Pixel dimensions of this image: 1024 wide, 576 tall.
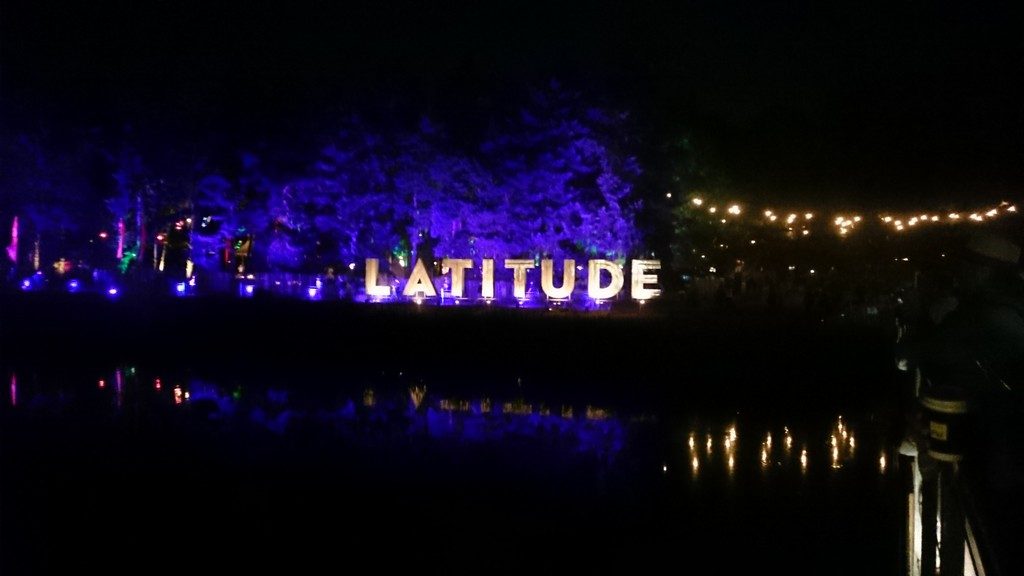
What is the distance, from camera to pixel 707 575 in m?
5.61

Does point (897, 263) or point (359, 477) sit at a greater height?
point (897, 263)

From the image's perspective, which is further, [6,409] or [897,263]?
[897,263]

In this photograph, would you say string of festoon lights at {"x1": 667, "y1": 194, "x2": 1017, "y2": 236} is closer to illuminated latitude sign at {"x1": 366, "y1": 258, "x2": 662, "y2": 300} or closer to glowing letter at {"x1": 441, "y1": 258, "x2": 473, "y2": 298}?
illuminated latitude sign at {"x1": 366, "y1": 258, "x2": 662, "y2": 300}

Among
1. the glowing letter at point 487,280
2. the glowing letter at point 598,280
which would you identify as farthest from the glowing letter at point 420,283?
the glowing letter at point 598,280

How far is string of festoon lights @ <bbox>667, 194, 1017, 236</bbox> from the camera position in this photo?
29.1 meters

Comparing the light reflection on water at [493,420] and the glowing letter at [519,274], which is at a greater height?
the glowing letter at [519,274]

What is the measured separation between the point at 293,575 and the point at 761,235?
3305cm

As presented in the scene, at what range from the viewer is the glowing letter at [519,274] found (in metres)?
23.2

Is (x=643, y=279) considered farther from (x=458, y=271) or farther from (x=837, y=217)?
(x=837, y=217)

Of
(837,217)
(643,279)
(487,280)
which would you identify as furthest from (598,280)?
(837,217)

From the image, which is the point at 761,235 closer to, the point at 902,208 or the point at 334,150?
the point at 902,208

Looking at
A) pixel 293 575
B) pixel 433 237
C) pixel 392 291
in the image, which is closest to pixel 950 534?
pixel 293 575

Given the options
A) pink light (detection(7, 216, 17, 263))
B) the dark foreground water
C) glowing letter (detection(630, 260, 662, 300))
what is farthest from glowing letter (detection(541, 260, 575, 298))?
pink light (detection(7, 216, 17, 263))

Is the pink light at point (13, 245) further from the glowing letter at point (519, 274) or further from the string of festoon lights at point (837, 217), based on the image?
the string of festoon lights at point (837, 217)
